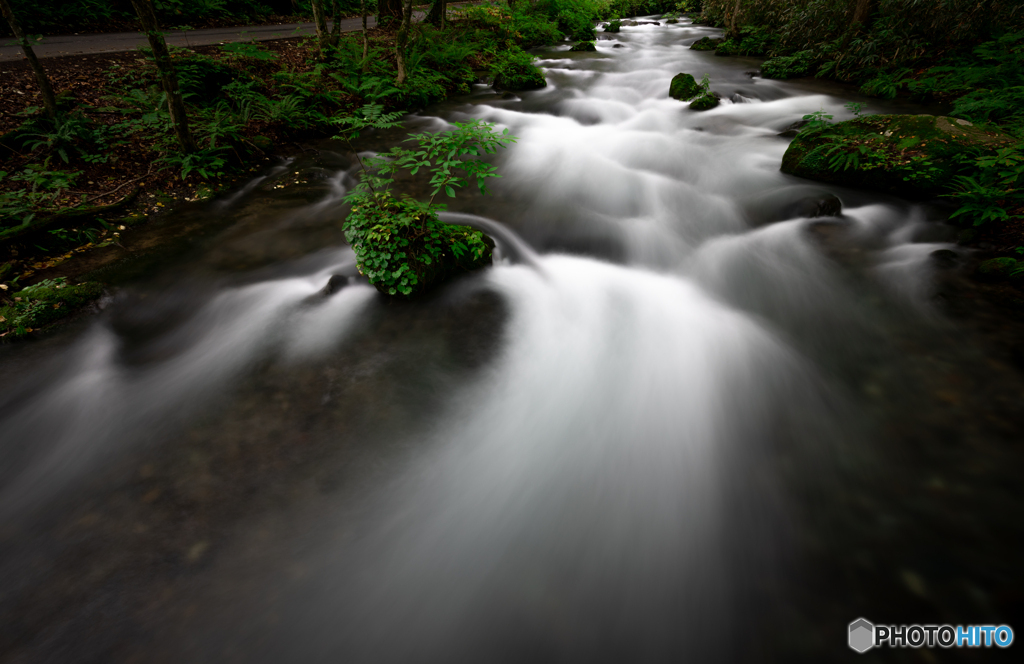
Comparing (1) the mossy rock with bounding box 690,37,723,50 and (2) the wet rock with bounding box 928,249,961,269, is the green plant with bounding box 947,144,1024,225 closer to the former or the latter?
(2) the wet rock with bounding box 928,249,961,269

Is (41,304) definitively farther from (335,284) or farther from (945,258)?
(945,258)

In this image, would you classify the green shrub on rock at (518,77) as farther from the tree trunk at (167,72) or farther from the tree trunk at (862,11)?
the tree trunk at (167,72)

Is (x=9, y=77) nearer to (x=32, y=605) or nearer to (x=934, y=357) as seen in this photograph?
(x=32, y=605)

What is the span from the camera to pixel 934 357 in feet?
11.6

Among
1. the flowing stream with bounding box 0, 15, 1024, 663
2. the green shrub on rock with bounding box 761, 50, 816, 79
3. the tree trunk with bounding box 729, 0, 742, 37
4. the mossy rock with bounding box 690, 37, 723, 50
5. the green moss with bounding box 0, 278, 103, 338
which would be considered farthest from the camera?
the mossy rock with bounding box 690, 37, 723, 50

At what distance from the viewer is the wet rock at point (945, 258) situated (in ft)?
14.7

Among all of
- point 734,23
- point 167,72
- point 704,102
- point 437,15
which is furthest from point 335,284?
point 734,23

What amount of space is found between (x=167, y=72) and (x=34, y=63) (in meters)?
1.53

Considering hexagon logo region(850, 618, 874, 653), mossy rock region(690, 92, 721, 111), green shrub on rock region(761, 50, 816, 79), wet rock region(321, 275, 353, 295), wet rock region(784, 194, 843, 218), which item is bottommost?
hexagon logo region(850, 618, 874, 653)

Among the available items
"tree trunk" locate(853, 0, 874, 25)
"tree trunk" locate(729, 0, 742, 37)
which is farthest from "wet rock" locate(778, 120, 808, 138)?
"tree trunk" locate(729, 0, 742, 37)

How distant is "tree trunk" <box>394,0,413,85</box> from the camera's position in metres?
9.31
